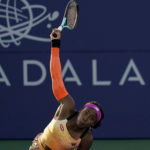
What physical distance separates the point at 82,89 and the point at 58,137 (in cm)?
277

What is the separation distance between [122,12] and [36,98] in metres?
1.58

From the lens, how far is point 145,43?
7203mm

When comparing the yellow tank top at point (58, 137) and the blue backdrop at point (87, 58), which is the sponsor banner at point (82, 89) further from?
the yellow tank top at point (58, 137)

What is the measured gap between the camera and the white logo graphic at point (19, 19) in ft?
23.8

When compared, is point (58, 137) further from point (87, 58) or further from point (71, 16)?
point (87, 58)

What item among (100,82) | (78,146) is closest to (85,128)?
(78,146)

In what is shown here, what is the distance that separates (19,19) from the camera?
24.0 feet

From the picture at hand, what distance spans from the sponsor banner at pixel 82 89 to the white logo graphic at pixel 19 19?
0.21 meters

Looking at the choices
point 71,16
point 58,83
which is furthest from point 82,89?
point 58,83

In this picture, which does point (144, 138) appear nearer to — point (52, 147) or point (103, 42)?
point (103, 42)

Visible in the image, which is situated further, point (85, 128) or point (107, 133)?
point (107, 133)

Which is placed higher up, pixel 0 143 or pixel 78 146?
pixel 78 146

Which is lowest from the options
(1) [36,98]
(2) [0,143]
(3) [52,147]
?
(2) [0,143]

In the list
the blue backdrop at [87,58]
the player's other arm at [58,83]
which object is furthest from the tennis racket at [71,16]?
the blue backdrop at [87,58]
